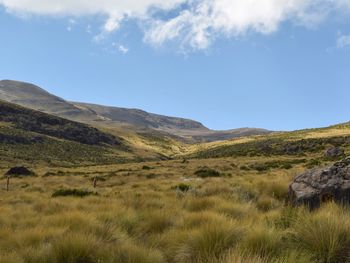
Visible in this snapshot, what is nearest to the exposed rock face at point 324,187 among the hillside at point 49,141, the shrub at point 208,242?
the shrub at point 208,242

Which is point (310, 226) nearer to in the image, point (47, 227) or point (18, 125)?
point (47, 227)

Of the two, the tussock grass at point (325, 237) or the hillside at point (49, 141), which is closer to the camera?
the tussock grass at point (325, 237)

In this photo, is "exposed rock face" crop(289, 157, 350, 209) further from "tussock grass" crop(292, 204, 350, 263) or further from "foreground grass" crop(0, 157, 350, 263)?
"tussock grass" crop(292, 204, 350, 263)

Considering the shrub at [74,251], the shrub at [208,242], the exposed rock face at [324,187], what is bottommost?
the shrub at [74,251]

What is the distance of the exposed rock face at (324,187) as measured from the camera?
10.6 meters

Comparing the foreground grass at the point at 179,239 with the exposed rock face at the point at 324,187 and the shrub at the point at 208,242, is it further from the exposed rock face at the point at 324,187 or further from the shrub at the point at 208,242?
the exposed rock face at the point at 324,187

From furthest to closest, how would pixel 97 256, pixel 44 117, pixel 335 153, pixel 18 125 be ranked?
pixel 44 117
pixel 18 125
pixel 335 153
pixel 97 256

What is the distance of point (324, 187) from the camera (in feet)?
35.6

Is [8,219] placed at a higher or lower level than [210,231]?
lower

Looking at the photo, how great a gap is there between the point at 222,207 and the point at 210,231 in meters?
3.67

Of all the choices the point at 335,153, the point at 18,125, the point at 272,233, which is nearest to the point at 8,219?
the point at 272,233

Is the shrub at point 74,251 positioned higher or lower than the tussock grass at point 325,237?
lower

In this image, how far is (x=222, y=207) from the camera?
35.0 ft

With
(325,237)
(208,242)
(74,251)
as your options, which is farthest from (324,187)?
(74,251)
